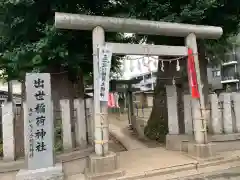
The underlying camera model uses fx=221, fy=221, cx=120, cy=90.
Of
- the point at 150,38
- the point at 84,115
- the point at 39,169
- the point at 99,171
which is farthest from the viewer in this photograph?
the point at 150,38

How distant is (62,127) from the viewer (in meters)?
6.35

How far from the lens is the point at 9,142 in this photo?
574 centimetres

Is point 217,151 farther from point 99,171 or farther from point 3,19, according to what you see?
point 3,19

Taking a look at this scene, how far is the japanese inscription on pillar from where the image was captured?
5.17 metres

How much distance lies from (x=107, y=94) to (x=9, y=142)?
2.82m

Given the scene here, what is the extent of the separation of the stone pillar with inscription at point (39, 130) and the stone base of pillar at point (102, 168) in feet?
2.60

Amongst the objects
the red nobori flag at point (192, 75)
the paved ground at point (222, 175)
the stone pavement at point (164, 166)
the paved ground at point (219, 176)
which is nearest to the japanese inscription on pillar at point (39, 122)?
the stone pavement at point (164, 166)

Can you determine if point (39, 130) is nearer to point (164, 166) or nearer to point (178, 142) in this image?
point (164, 166)

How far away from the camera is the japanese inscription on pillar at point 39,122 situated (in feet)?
17.0

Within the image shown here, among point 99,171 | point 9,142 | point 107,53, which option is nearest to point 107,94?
point 107,53

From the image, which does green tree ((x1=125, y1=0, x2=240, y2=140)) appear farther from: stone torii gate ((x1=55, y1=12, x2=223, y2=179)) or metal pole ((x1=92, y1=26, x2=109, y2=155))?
metal pole ((x1=92, y1=26, x2=109, y2=155))

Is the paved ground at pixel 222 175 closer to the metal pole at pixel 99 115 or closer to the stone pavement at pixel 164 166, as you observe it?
the stone pavement at pixel 164 166

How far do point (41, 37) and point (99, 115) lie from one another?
140 inches

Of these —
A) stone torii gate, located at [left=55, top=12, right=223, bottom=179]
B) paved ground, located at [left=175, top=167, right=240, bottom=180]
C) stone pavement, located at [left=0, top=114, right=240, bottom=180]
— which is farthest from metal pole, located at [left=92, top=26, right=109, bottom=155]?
paved ground, located at [left=175, top=167, right=240, bottom=180]
